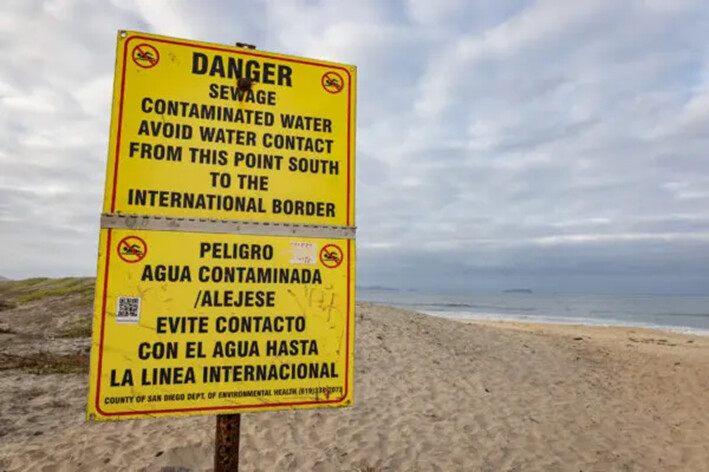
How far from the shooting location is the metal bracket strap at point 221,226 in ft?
8.68

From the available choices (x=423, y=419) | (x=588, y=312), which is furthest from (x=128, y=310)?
(x=588, y=312)

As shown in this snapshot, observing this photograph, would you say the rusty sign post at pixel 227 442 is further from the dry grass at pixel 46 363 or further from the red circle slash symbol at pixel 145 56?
the dry grass at pixel 46 363

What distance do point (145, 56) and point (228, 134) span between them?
0.67m

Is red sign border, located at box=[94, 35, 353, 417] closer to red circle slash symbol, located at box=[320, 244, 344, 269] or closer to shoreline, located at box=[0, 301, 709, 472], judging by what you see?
red circle slash symbol, located at box=[320, 244, 344, 269]

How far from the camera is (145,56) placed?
281cm

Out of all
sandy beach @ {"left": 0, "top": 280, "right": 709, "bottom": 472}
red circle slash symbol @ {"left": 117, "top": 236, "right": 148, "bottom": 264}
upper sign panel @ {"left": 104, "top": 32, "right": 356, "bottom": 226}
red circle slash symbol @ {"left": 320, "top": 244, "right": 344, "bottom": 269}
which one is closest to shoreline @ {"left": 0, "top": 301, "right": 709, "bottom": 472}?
sandy beach @ {"left": 0, "top": 280, "right": 709, "bottom": 472}

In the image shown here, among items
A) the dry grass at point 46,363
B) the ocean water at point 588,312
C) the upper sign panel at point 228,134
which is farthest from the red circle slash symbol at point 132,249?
the ocean water at point 588,312

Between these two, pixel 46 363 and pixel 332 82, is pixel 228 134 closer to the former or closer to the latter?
pixel 332 82

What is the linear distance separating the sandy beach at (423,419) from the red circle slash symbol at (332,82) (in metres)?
4.91

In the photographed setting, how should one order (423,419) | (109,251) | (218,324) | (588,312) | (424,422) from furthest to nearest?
(588,312), (423,419), (424,422), (218,324), (109,251)

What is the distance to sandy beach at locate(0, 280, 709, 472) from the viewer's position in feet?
20.4

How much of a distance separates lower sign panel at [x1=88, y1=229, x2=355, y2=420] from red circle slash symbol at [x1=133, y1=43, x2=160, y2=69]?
3.42ft

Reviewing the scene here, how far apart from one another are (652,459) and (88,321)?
18969 mm

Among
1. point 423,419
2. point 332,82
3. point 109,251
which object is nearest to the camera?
point 109,251
